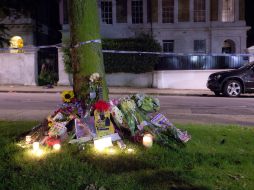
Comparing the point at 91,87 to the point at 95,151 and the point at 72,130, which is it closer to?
the point at 72,130

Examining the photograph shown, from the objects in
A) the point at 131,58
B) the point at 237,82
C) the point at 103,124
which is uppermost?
the point at 131,58

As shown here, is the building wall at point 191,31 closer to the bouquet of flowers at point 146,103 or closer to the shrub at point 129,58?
the shrub at point 129,58

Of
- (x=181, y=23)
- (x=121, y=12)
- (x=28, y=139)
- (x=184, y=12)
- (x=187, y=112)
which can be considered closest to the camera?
(x=28, y=139)

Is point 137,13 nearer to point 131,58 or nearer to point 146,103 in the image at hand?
point 131,58

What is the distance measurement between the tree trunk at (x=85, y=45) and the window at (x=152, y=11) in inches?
900

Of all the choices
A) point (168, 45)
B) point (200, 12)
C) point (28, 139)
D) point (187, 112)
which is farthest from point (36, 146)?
point (200, 12)

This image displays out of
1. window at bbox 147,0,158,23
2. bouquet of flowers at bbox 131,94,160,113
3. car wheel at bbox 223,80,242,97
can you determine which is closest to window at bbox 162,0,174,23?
window at bbox 147,0,158,23

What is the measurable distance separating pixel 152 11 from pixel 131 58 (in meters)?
7.06

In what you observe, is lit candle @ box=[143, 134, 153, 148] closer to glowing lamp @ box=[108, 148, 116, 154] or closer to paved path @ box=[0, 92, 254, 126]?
glowing lamp @ box=[108, 148, 116, 154]

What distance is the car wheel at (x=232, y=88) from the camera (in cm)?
1864

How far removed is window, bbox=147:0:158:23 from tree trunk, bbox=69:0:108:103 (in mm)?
22850

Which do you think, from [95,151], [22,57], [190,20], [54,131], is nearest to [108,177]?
[95,151]

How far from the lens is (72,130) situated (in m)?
6.72

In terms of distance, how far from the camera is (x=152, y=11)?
29.6 m
